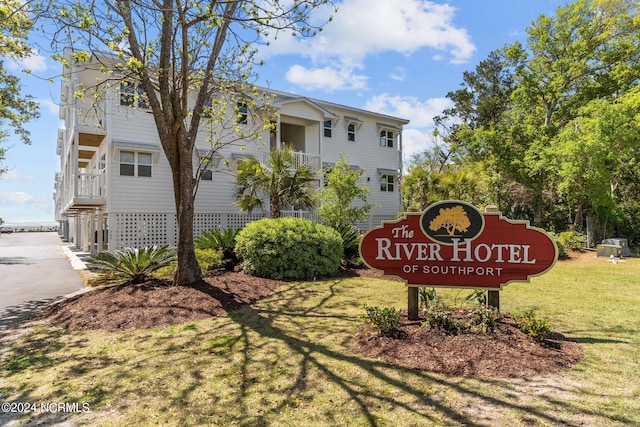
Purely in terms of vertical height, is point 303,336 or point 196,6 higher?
point 196,6

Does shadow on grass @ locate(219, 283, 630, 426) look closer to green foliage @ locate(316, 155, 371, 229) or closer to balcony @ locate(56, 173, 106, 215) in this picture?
green foliage @ locate(316, 155, 371, 229)

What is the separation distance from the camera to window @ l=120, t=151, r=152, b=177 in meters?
15.0

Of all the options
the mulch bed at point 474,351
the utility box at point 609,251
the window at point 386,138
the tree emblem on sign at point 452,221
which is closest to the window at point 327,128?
the window at point 386,138

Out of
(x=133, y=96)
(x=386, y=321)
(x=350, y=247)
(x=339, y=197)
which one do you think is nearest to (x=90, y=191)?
(x=133, y=96)

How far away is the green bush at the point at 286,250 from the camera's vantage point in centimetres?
1000

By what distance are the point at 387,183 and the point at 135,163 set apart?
1516 cm

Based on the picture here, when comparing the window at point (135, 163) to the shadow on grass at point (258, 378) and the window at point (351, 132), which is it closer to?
the shadow on grass at point (258, 378)

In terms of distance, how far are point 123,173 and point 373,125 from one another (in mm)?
15041

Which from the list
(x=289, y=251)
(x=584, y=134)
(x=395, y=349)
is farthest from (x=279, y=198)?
(x=584, y=134)

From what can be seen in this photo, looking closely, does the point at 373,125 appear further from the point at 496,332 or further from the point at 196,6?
the point at 496,332

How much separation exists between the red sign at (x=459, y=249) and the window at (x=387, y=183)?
18.5 meters

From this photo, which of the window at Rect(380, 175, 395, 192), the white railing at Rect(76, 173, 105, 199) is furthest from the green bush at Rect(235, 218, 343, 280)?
the window at Rect(380, 175, 395, 192)

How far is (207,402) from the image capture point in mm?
3496

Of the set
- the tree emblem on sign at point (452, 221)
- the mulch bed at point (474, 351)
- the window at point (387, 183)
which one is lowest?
the mulch bed at point (474, 351)
